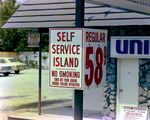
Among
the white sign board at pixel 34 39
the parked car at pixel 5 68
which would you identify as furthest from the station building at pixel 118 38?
the parked car at pixel 5 68

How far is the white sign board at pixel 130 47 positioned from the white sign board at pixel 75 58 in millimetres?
5112

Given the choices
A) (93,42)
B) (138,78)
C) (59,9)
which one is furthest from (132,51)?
(93,42)

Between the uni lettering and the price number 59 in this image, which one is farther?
the uni lettering

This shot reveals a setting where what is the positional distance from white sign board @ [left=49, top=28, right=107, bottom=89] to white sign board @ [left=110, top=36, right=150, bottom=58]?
5.11m

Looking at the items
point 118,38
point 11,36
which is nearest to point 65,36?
point 118,38

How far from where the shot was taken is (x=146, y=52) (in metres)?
8.96

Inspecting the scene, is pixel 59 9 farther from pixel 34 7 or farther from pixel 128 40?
pixel 128 40

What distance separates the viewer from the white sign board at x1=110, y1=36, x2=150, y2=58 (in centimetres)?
898

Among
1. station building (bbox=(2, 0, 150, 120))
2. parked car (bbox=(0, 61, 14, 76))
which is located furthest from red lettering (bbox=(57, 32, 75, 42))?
parked car (bbox=(0, 61, 14, 76))

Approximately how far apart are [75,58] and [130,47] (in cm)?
552

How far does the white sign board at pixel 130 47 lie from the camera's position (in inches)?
354

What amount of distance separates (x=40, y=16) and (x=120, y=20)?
296 centimetres

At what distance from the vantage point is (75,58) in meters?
3.93

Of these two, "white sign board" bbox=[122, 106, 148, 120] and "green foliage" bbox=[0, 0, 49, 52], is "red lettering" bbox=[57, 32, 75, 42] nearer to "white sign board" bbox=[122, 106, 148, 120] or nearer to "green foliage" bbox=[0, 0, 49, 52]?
"white sign board" bbox=[122, 106, 148, 120]
